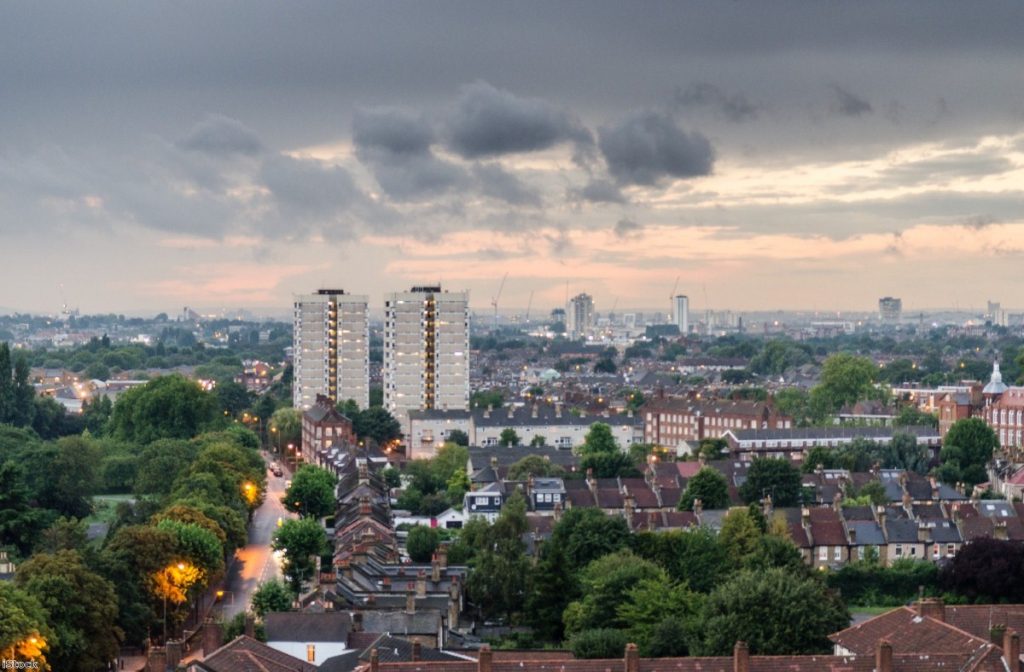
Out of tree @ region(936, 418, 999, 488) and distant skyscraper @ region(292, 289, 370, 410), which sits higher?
distant skyscraper @ region(292, 289, 370, 410)

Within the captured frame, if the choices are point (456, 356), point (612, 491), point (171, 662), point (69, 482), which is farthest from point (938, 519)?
point (456, 356)

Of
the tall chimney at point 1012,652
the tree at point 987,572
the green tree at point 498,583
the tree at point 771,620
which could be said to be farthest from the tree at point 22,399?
the tall chimney at point 1012,652

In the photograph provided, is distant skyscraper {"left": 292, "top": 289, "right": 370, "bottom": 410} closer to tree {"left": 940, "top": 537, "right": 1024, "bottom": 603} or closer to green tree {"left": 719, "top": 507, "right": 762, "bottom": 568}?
green tree {"left": 719, "top": 507, "right": 762, "bottom": 568}

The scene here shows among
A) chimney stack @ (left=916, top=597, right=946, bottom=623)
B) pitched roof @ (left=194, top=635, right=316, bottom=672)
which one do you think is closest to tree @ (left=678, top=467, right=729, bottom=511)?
chimney stack @ (left=916, top=597, right=946, bottom=623)

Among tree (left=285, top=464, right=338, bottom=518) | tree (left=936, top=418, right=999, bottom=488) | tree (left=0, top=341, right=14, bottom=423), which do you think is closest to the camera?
tree (left=285, top=464, right=338, bottom=518)

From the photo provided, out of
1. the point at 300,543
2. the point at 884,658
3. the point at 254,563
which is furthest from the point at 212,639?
the point at 254,563

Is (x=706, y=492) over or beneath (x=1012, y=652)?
beneath

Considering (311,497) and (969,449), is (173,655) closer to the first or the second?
(311,497)
